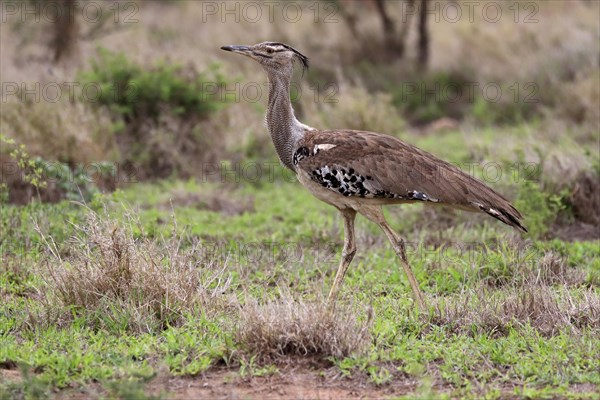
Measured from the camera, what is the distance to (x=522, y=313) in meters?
5.12

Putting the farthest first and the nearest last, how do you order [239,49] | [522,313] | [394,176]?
[239,49] → [394,176] → [522,313]

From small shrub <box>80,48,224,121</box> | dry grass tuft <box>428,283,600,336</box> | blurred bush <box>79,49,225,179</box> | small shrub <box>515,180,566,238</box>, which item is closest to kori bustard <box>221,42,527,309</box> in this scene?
dry grass tuft <box>428,283,600,336</box>

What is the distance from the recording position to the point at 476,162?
9297 millimetres

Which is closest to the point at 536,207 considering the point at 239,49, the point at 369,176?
the point at 369,176

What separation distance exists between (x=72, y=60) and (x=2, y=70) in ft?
4.60

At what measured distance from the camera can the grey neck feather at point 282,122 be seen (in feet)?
18.5

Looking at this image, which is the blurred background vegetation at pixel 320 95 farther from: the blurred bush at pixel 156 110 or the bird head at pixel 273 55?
the bird head at pixel 273 55

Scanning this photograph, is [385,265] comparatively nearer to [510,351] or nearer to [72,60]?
[510,351]

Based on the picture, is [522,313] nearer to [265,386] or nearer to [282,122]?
[265,386]

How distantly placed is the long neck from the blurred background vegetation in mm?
1361

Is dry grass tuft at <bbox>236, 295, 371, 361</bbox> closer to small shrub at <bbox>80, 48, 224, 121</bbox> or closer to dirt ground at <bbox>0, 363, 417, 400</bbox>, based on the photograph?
dirt ground at <bbox>0, 363, 417, 400</bbox>

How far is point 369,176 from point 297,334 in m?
1.19

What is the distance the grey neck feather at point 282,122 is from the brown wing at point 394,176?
18 cm

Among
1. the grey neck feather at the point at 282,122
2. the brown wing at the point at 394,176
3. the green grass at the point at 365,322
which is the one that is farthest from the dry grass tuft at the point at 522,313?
the grey neck feather at the point at 282,122
